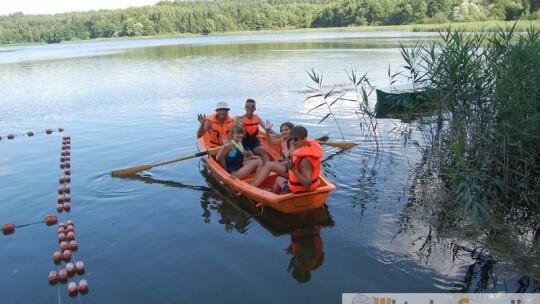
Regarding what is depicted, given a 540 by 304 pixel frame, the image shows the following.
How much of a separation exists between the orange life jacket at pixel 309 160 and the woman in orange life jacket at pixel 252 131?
2.03m

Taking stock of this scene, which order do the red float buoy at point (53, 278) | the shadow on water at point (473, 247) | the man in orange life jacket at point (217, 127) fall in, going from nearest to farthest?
the shadow on water at point (473, 247) → the red float buoy at point (53, 278) → the man in orange life jacket at point (217, 127)

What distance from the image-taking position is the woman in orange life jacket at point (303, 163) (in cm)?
529

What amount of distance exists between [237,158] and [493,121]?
3.60 meters

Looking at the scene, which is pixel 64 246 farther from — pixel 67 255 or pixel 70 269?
pixel 70 269

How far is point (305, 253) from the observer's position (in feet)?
17.4

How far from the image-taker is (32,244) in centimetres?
579

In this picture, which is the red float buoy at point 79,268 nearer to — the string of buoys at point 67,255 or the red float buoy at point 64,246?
the string of buoys at point 67,255

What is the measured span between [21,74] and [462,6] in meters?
37.5

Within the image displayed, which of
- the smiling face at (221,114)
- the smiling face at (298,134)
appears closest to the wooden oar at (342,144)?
the smiling face at (221,114)

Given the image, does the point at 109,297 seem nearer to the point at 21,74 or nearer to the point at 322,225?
the point at 322,225

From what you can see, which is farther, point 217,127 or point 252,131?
point 217,127

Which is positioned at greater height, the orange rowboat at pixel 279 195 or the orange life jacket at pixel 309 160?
the orange life jacket at pixel 309 160

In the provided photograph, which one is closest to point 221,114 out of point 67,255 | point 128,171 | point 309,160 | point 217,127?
point 217,127

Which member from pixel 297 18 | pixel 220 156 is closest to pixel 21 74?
pixel 220 156
